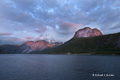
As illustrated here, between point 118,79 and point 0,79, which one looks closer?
point 118,79

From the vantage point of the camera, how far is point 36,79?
1882 inches

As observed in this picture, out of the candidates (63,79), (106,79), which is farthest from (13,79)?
(106,79)

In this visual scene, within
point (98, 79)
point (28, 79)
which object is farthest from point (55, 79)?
point (98, 79)

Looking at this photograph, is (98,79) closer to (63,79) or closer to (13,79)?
(63,79)

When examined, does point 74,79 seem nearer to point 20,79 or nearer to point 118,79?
point 118,79

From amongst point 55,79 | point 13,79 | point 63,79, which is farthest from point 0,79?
point 63,79

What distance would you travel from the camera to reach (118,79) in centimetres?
4466

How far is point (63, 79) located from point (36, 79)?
13134 millimetres

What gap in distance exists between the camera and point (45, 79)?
155 feet

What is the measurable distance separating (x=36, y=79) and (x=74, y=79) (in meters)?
18.3

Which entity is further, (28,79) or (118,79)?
(28,79)

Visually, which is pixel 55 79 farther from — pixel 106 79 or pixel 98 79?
pixel 106 79

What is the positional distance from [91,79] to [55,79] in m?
16.9

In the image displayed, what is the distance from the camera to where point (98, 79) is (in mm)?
46031
